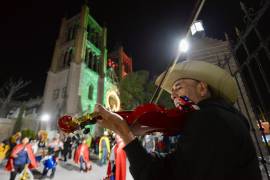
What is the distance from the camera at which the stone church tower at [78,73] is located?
2933 centimetres

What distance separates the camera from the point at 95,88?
34531 millimetres

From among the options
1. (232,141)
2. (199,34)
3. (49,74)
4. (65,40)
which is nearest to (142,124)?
(232,141)

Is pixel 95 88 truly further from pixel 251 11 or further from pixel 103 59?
pixel 251 11

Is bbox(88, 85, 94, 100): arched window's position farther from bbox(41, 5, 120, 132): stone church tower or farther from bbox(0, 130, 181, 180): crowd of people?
bbox(0, 130, 181, 180): crowd of people

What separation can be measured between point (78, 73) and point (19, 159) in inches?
984

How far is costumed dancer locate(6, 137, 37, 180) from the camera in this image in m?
7.45

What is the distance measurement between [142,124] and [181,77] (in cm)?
60

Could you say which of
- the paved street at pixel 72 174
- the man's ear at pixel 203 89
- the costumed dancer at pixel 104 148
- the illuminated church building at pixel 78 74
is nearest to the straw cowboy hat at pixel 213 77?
the man's ear at pixel 203 89

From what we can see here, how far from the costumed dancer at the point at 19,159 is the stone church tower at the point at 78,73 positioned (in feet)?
64.7

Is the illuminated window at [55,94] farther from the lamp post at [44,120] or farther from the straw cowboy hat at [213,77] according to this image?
the straw cowboy hat at [213,77]

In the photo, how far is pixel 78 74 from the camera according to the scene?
3116 centimetres

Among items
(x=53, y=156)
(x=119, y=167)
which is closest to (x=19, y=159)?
(x=53, y=156)

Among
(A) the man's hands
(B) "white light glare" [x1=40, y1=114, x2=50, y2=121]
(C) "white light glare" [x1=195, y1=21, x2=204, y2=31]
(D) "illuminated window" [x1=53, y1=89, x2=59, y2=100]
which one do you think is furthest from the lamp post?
(A) the man's hands

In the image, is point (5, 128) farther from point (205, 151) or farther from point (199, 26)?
point (205, 151)
